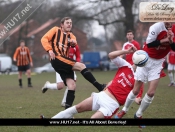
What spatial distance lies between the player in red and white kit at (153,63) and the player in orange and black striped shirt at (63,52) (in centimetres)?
132

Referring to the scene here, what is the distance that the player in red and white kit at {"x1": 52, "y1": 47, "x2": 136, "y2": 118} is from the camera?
20.5 feet

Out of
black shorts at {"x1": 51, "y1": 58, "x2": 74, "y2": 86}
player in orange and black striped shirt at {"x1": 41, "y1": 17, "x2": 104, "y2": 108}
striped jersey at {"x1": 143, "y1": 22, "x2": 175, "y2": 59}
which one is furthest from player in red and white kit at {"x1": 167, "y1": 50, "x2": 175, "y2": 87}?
striped jersey at {"x1": 143, "y1": 22, "x2": 175, "y2": 59}

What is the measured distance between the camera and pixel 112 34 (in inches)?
2522

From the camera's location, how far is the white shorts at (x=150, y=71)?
757 cm

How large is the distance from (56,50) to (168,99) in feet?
15.7

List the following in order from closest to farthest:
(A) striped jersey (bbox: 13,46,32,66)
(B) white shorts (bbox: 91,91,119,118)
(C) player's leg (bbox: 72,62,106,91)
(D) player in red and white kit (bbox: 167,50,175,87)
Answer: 1. (B) white shorts (bbox: 91,91,119,118)
2. (C) player's leg (bbox: 72,62,106,91)
3. (D) player in red and white kit (bbox: 167,50,175,87)
4. (A) striped jersey (bbox: 13,46,32,66)

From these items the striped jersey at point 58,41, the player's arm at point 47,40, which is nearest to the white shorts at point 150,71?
the striped jersey at point 58,41

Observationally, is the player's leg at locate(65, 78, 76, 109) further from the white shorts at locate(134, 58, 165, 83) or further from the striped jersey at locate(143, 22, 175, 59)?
the striped jersey at locate(143, 22, 175, 59)

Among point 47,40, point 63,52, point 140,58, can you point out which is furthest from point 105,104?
point 47,40

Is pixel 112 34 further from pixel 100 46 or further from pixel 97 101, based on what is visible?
pixel 97 101

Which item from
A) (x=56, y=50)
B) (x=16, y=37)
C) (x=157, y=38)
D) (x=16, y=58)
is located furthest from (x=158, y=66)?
(x=16, y=37)

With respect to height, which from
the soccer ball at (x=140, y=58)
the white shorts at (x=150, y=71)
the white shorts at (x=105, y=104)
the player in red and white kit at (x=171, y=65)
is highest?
the soccer ball at (x=140, y=58)

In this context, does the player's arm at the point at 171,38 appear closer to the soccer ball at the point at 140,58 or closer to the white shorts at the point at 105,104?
the soccer ball at the point at 140,58

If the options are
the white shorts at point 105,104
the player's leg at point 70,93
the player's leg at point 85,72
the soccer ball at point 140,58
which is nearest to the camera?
the white shorts at point 105,104
